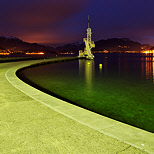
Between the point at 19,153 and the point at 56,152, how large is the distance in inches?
28.5

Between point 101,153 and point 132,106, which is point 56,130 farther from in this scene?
point 132,106

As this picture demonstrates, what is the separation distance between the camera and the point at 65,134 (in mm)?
4395

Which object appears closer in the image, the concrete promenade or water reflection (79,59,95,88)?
the concrete promenade

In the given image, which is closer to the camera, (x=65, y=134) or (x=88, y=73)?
(x=65, y=134)

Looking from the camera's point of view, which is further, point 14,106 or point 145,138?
point 14,106

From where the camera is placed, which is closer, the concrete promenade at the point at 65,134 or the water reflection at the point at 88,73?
the concrete promenade at the point at 65,134

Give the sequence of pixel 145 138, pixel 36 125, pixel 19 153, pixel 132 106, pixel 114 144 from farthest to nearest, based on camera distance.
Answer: pixel 132 106, pixel 36 125, pixel 145 138, pixel 114 144, pixel 19 153

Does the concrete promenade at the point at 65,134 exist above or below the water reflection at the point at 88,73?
above

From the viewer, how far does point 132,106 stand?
35.9ft

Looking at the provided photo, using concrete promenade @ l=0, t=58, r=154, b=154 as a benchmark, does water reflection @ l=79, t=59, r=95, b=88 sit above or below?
below

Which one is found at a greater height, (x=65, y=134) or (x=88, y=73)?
(x=65, y=134)

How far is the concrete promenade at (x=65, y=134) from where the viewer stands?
3.69 meters

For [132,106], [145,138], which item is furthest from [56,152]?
[132,106]

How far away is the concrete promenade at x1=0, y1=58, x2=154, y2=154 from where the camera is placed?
369 centimetres
